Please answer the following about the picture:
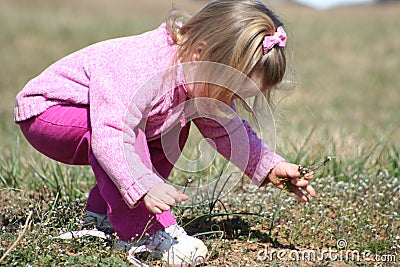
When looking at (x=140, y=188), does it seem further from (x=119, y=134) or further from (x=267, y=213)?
(x=267, y=213)

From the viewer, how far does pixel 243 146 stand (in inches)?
110

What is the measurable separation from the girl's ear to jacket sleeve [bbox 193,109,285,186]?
39 centimetres

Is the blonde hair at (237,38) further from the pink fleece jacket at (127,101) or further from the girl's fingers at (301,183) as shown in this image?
the girl's fingers at (301,183)

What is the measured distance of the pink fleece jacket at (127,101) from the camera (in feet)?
7.38

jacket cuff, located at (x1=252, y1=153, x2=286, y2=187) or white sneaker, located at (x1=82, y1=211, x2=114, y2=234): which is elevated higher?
jacket cuff, located at (x1=252, y1=153, x2=286, y2=187)

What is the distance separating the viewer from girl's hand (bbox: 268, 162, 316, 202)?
2.56 meters

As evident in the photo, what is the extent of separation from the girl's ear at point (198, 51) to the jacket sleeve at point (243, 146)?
0.39 metres

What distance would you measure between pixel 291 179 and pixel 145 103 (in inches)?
29.5

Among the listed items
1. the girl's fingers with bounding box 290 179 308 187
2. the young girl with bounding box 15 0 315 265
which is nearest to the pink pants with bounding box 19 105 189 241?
the young girl with bounding box 15 0 315 265

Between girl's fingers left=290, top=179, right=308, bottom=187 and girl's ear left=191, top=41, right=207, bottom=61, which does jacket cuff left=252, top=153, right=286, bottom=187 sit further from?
girl's ear left=191, top=41, right=207, bottom=61

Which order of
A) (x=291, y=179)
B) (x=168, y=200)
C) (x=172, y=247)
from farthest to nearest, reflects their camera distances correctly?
(x=291, y=179) < (x=172, y=247) < (x=168, y=200)

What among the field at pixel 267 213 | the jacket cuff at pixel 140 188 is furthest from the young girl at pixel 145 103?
the field at pixel 267 213

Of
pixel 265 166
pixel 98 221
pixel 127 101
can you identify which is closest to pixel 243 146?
pixel 265 166

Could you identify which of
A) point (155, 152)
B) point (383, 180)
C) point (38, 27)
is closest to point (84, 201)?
point (155, 152)
